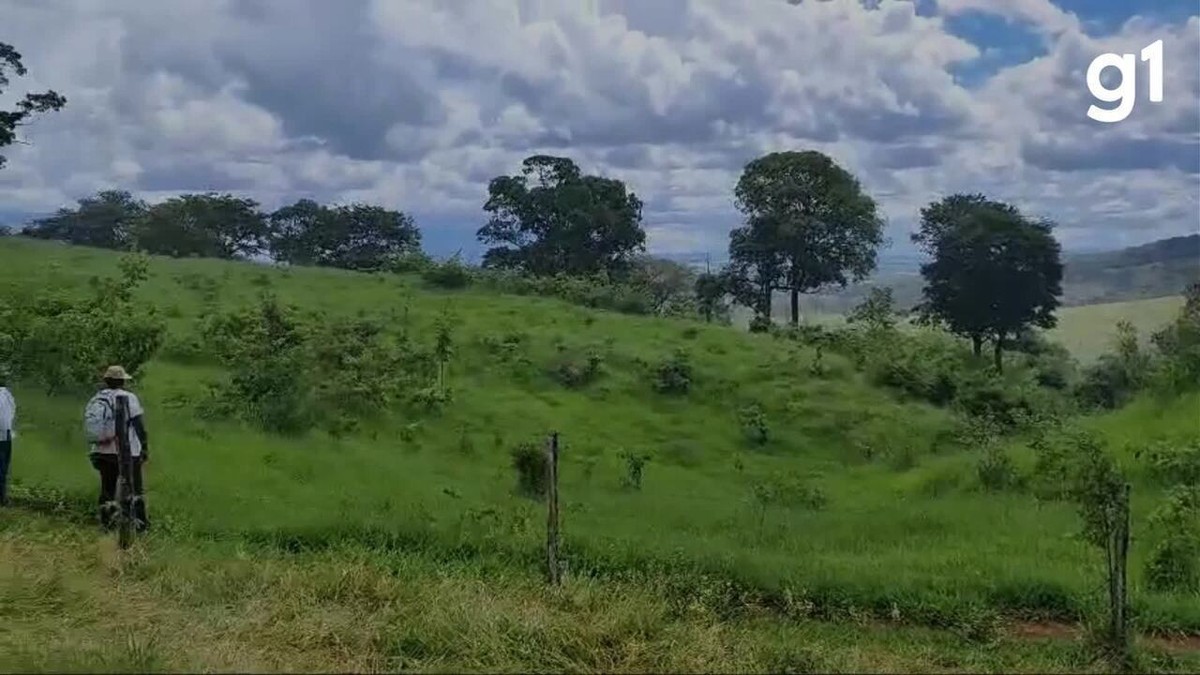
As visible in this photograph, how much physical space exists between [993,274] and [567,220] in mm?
16422

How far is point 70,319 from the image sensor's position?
17094 millimetres

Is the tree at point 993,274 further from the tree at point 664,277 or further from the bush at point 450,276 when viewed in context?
the bush at point 450,276

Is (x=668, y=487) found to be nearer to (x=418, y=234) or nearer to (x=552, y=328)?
(x=552, y=328)

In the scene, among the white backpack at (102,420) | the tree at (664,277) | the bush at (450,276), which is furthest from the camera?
the tree at (664,277)

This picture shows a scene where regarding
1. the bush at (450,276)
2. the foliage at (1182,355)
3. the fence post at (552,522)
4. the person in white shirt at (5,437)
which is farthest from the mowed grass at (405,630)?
the bush at (450,276)

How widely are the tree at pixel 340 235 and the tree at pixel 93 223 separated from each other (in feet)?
22.6

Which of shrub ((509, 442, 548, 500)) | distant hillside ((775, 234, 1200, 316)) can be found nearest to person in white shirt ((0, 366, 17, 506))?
shrub ((509, 442, 548, 500))

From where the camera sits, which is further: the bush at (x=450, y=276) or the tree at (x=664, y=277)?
the tree at (x=664, y=277)

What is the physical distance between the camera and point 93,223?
57.1 metres

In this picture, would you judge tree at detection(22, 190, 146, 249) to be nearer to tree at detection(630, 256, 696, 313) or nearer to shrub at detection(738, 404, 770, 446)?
tree at detection(630, 256, 696, 313)

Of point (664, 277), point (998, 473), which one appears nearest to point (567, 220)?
point (664, 277)

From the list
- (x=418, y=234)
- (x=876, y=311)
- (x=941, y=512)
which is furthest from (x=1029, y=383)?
(x=418, y=234)

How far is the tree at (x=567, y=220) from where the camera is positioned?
47094 millimetres

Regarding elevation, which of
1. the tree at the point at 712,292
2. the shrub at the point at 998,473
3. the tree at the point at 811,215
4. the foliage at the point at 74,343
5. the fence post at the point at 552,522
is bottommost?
the shrub at the point at 998,473
